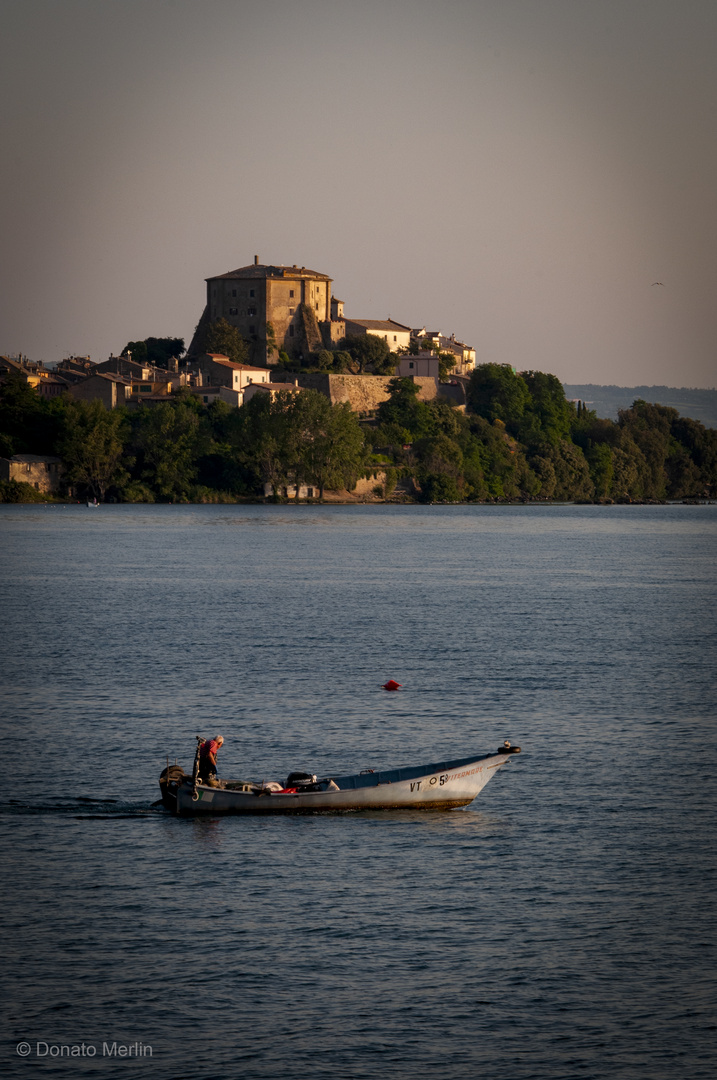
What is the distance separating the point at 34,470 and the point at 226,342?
36431 millimetres

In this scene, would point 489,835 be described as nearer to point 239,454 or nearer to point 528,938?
point 528,938

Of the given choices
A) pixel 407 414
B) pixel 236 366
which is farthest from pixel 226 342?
pixel 407 414

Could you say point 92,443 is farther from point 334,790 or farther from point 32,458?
point 334,790

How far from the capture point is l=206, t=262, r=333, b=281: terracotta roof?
177 meters

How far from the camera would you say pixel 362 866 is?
67.5 feet

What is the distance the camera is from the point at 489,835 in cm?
2236

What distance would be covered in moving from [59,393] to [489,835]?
151986mm

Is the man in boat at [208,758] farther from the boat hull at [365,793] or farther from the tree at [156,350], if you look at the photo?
the tree at [156,350]

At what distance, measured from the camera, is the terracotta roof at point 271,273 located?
582ft

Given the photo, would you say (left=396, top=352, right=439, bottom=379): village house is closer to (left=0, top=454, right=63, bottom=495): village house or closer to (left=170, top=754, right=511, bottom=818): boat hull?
(left=0, top=454, right=63, bottom=495): village house

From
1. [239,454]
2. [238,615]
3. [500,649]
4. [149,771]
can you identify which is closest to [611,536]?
[239,454]

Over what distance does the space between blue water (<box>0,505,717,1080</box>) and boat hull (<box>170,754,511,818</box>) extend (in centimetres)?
33

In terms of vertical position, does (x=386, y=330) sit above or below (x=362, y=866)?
above

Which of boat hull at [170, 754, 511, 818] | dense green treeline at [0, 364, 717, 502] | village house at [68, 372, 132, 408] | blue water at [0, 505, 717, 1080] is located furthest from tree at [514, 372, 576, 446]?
boat hull at [170, 754, 511, 818]
